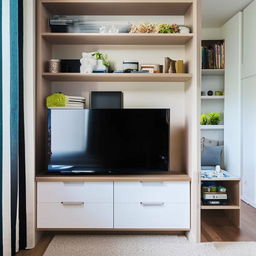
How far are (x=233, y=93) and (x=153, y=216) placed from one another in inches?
108

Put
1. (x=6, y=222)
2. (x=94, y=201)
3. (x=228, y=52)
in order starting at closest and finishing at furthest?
(x=6, y=222) → (x=94, y=201) → (x=228, y=52)

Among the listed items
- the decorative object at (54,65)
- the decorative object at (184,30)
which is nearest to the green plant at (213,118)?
the decorative object at (184,30)

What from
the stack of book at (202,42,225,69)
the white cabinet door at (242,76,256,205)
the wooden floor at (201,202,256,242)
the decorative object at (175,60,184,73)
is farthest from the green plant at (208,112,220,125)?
the decorative object at (175,60,184,73)

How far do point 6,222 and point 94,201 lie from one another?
2.43 feet

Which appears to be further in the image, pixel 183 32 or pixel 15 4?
pixel 183 32

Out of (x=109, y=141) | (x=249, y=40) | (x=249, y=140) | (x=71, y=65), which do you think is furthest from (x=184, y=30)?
(x=249, y=140)

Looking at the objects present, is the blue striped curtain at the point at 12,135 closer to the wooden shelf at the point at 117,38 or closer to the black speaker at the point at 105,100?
the wooden shelf at the point at 117,38

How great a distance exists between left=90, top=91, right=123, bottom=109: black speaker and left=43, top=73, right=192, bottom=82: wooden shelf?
0.14 metres

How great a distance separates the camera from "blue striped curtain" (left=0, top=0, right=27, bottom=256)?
2.30 metres

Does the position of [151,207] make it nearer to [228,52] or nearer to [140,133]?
[140,133]

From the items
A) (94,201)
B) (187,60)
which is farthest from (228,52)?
(94,201)

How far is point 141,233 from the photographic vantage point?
3.00 meters

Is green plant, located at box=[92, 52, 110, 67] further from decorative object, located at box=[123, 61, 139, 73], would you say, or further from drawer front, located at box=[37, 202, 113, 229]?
drawer front, located at box=[37, 202, 113, 229]

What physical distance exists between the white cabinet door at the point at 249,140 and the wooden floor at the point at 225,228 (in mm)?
498
